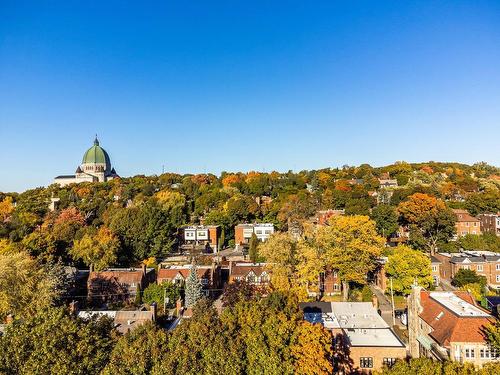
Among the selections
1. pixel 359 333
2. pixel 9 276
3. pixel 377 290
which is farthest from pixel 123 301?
pixel 377 290

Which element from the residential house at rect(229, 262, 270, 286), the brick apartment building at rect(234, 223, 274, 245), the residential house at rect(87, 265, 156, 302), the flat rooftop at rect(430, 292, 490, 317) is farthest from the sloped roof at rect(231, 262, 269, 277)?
the brick apartment building at rect(234, 223, 274, 245)

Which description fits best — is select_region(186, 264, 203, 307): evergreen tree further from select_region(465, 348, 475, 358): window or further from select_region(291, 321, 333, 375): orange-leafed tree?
select_region(465, 348, 475, 358): window

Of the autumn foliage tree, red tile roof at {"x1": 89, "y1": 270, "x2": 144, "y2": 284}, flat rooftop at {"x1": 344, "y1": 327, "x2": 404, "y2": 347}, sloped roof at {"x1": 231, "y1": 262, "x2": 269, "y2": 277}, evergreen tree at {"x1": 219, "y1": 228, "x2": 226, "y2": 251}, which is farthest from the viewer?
evergreen tree at {"x1": 219, "y1": 228, "x2": 226, "y2": 251}

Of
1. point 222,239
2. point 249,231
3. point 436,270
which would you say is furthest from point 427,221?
point 222,239

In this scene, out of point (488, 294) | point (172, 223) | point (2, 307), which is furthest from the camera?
point (172, 223)

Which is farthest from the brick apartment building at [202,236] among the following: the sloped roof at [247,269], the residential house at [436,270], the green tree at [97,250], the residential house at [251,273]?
the residential house at [436,270]

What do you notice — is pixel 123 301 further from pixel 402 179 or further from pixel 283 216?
pixel 402 179
